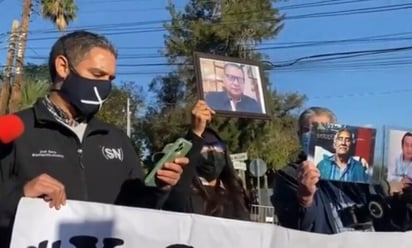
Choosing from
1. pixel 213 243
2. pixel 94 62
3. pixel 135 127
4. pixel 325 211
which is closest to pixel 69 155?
pixel 94 62

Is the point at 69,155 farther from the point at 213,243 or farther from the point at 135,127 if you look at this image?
the point at 135,127

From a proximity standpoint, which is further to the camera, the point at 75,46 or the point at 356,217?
the point at 356,217

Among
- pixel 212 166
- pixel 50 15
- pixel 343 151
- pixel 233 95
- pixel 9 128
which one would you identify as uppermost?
pixel 50 15

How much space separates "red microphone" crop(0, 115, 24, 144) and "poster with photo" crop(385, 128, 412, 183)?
1.92m

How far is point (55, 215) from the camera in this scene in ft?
9.39

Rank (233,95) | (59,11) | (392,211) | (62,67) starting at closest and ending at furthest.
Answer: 1. (62,67)
2. (233,95)
3. (392,211)
4. (59,11)

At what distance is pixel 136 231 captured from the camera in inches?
117

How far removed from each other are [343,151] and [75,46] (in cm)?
141

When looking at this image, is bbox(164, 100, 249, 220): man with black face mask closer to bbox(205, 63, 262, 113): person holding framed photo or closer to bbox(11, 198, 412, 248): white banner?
bbox(205, 63, 262, 113): person holding framed photo

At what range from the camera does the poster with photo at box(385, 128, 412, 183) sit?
408 centimetres

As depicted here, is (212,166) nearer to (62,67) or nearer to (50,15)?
(62,67)

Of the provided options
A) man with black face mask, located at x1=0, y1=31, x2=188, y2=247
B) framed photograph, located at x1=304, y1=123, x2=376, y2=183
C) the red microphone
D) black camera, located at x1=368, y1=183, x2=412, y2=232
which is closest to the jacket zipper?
man with black face mask, located at x1=0, y1=31, x2=188, y2=247

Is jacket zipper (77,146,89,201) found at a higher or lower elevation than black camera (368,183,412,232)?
higher

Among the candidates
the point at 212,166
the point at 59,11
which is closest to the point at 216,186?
the point at 212,166
